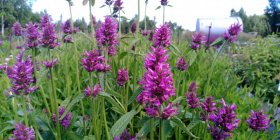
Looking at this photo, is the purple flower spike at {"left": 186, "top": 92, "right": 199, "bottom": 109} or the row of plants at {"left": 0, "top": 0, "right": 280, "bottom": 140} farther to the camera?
the purple flower spike at {"left": 186, "top": 92, "right": 199, "bottom": 109}

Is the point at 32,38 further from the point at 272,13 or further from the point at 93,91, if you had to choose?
the point at 272,13

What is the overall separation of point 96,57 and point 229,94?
1814 millimetres

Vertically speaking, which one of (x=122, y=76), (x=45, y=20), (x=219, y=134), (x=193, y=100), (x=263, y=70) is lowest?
(x=263, y=70)

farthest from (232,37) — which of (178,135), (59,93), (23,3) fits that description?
(23,3)

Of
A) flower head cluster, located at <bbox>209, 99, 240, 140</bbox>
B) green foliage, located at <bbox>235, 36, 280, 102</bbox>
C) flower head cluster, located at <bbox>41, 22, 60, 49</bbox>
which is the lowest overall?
green foliage, located at <bbox>235, 36, 280, 102</bbox>

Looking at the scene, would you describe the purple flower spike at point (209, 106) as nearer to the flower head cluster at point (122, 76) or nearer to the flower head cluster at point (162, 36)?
the flower head cluster at point (162, 36)

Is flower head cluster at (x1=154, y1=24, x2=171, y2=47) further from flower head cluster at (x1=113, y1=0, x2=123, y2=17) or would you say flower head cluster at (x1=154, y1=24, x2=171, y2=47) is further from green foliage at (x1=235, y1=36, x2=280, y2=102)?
green foliage at (x1=235, y1=36, x2=280, y2=102)

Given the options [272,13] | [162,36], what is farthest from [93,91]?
[272,13]

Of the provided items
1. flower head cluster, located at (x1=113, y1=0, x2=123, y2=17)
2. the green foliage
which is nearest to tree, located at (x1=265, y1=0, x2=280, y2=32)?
the green foliage

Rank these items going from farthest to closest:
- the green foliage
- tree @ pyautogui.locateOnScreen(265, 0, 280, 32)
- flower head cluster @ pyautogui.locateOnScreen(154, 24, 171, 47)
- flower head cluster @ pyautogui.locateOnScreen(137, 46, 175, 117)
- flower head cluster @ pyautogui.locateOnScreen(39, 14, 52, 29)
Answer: tree @ pyautogui.locateOnScreen(265, 0, 280, 32) → the green foliage → flower head cluster @ pyautogui.locateOnScreen(39, 14, 52, 29) → flower head cluster @ pyautogui.locateOnScreen(154, 24, 171, 47) → flower head cluster @ pyautogui.locateOnScreen(137, 46, 175, 117)

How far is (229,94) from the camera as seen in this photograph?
2891 mm

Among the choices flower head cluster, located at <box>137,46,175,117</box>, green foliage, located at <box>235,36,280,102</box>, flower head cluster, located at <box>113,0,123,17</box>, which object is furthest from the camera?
green foliage, located at <box>235,36,280,102</box>

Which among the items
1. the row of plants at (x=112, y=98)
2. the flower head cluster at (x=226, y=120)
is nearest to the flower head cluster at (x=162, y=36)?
the row of plants at (x=112, y=98)

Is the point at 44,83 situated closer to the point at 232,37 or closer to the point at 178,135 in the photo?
the point at 178,135
